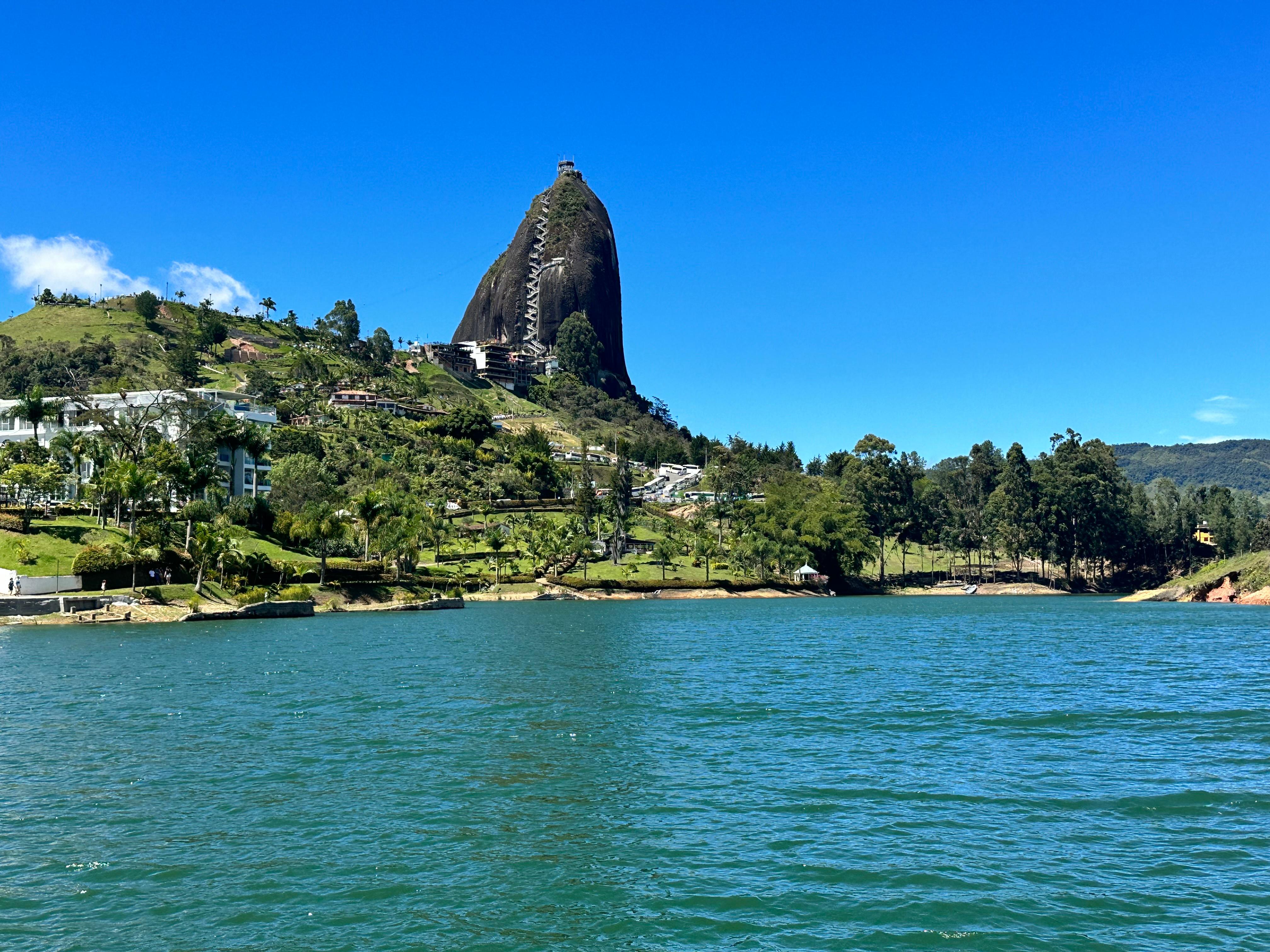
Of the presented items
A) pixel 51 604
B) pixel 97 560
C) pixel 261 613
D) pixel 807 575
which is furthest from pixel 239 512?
pixel 807 575

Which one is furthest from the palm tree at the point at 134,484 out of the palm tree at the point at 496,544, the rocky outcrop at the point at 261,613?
the palm tree at the point at 496,544

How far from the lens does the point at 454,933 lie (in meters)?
16.6

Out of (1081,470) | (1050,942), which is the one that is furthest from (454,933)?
(1081,470)

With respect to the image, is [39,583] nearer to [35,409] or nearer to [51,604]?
[51,604]

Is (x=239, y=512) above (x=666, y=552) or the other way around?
above

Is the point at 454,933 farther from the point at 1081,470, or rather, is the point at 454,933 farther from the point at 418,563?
the point at 1081,470

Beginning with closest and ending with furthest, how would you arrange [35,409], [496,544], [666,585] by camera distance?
[35,409], [496,544], [666,585]

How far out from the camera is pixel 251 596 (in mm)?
95562

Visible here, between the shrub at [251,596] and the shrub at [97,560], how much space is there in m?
10.7

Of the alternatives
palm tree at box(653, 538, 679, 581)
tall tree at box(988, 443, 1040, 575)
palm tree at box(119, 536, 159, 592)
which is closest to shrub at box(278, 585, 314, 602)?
palm tree at box(119, 536, 159, 592)

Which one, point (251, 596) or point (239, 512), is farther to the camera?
point (239, 512)

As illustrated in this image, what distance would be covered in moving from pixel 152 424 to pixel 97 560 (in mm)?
42758

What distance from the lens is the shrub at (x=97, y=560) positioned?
3435 inches

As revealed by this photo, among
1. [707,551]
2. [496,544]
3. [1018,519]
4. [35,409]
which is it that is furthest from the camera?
[1018,519]
